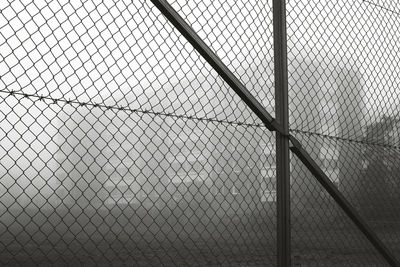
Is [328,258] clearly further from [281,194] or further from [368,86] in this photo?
[281,194]

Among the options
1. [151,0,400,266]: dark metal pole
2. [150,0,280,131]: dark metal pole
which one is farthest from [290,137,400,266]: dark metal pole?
[150,0,280,131]: dark metal pole

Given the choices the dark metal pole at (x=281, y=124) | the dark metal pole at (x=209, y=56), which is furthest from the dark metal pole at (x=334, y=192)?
the dark metal pole at (x=209, y=56)

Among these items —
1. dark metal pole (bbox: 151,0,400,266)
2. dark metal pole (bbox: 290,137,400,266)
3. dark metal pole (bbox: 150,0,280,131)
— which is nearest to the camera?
dark metal pole (bbox: 150,0,280,131)

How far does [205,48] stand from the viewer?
7.43 ft

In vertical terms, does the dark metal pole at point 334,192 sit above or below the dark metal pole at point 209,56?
below

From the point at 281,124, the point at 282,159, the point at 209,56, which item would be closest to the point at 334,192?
the point at 282,159

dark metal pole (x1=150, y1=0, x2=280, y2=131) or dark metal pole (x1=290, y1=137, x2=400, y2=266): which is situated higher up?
dark metal pole (x1=150, y1=0, x2=280, y2=131)

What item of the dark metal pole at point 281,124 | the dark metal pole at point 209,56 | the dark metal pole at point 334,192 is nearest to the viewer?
the dark metal pole at point 209,56

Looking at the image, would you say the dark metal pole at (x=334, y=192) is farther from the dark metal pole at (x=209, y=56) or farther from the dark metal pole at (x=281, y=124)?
the dark metal pole at (x=209, y=56)

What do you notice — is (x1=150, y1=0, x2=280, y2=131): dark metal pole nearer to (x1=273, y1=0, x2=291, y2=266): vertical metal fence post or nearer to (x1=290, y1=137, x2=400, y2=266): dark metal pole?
(x1=273, y1=0, x2=291, y2=266): vertical metal fence post

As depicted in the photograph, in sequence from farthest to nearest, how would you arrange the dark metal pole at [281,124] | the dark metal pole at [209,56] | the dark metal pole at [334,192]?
the dark metal pole at [334,192], the dark metal pole at [281,124], the dark metal pole at [209,56]

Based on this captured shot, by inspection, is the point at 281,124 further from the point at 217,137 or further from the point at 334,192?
the point at 217,137

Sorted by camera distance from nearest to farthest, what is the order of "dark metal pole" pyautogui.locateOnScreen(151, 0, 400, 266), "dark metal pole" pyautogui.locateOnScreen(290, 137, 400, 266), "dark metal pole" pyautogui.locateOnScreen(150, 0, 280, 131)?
"dark metal pole" pyautogui.locateOnScreen(150, 0, 280, 131) → "dark metal pole" pyautogui.locateOnScreen(151, 0, 400, 266) → "dark metal pole" pyautogui.locateOnScreen(290, 137, 400, 266)

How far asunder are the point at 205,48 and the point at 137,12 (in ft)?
2.50
